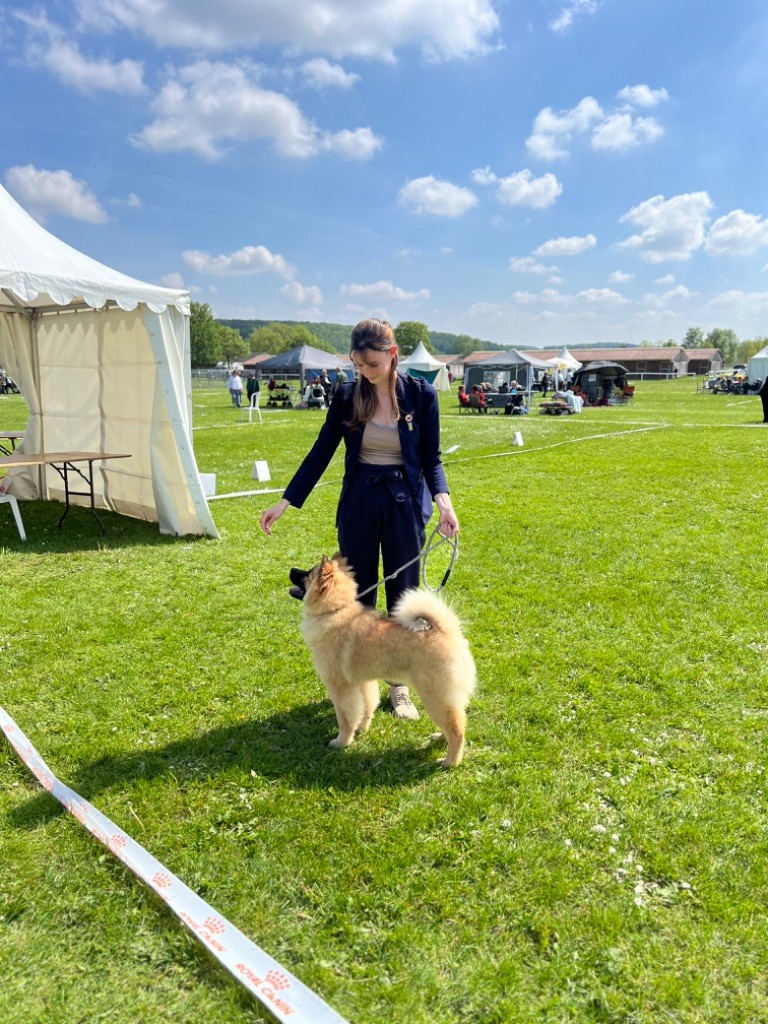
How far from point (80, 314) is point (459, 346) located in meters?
199

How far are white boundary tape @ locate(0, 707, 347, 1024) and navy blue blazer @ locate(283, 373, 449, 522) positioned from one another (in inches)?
74.6

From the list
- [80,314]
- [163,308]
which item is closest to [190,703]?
[163,308]

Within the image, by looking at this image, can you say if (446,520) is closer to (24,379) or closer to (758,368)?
(24,379)

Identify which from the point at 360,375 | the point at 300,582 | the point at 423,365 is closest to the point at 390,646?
the point at 300,582

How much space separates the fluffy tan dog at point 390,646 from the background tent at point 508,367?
41515 mm

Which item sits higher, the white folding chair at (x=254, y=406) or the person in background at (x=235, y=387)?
the person in background at (x=235, y=387)

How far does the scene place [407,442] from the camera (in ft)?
11.3

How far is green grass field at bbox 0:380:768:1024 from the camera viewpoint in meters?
2.16

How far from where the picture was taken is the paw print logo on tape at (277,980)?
2057 mm

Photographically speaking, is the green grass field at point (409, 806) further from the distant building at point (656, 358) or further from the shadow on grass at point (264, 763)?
the distant building at point (656, 358)

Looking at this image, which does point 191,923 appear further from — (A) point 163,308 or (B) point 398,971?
(A) point 163,308

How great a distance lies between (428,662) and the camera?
3049 millimetres

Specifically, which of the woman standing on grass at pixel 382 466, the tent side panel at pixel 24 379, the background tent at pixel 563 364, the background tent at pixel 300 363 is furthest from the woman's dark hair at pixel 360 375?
the background tent at pixel 563 364

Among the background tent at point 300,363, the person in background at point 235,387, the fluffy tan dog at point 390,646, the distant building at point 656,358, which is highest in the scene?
the distant building at point 656,358
